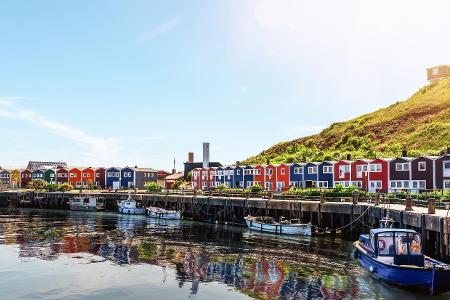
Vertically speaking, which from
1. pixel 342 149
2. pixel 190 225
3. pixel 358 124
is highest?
pixel 358 124

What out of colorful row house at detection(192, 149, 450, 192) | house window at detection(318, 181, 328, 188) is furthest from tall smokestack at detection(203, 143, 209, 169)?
house window at detection(318, 181, 328, 188)

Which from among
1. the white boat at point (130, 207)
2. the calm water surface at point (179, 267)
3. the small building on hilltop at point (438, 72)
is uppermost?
the small building on hilltop at point (438, 72)

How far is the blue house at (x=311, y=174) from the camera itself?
88.7 meters

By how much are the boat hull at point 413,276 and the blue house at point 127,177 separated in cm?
10593

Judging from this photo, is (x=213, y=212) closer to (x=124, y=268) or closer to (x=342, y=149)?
(x=124, y=268)

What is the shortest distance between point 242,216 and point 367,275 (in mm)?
36946

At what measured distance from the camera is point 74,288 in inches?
1142

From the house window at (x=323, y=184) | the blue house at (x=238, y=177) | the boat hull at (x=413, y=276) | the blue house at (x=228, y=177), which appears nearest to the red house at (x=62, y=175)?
the blue house at (x=228, y=177)

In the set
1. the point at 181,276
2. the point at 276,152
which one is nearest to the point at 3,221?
the point at 181,276

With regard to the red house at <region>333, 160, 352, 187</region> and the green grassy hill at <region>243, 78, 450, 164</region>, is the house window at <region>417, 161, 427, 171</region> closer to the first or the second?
the red house at <region>333, 160, 352, 187</region>

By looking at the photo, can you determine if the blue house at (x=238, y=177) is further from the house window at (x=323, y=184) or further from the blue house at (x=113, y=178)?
the blue house at (x=113, y=178)

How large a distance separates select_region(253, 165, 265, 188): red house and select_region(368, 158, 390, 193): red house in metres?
27.4

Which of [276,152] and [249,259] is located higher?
[276,152]

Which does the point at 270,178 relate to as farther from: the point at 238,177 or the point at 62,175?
the point at 62,175
